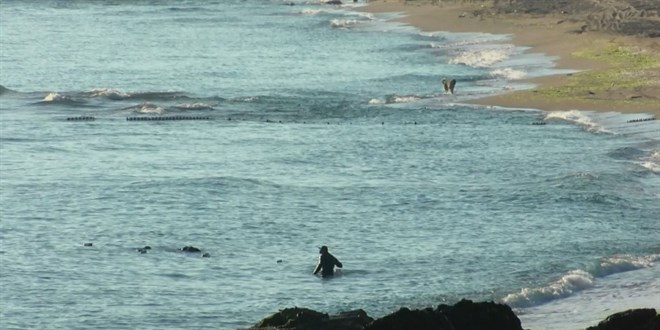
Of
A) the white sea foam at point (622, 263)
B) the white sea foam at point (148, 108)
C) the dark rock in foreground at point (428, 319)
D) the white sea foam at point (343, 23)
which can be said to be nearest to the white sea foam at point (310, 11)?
the white sea foam at point (343, 23)

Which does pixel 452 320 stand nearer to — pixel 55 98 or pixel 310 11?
pixel 55 98

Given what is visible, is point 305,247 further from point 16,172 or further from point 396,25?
point 396,25

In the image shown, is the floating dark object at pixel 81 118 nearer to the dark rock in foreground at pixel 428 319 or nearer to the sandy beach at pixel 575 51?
the sandy beach at pixel 575 51

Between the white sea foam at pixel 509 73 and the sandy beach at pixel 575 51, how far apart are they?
64.7 inches

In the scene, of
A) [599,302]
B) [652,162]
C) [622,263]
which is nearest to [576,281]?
[599,302]

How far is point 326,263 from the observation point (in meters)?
25.7

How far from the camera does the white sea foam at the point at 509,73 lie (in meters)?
54.6

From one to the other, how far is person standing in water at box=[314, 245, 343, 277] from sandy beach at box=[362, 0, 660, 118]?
19.5 metres

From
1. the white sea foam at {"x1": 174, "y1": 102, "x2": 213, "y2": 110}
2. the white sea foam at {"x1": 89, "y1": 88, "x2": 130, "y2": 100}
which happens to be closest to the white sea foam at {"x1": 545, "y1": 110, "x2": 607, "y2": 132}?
the white sea foam at {"x1": 174, "y1": 102, "x2": 213, "y2": 110}

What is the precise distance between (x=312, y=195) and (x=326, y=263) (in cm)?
839

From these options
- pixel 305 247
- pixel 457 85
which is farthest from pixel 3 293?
pixel 457 85

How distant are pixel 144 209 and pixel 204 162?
22.8 ft

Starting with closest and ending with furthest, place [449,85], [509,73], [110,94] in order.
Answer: [449,85] < [110,94] < [509,73]

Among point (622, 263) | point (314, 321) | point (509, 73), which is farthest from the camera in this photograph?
point (509, 73)
